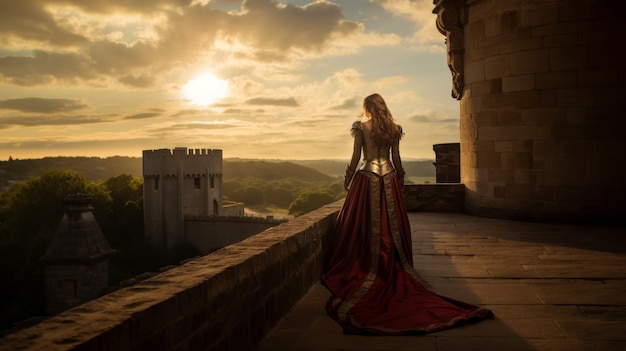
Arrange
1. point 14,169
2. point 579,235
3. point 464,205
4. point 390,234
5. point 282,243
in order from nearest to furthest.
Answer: point 282,243, point 390,234, point 579,235, point 464,205, point 14,169

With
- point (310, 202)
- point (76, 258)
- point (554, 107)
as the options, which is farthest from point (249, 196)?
point (554, 107)

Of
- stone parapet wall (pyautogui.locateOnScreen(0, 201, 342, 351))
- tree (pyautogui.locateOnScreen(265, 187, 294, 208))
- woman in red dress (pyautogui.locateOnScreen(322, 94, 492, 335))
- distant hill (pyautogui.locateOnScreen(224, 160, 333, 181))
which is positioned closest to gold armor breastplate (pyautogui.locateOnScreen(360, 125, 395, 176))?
woman in red dress (pyautogui.locateOnScreen(322, 94, 492, 335))

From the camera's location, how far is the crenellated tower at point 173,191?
5647 centimetres

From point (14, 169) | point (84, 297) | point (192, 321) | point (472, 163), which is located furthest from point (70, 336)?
point (14, 169)

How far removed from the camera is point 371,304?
4.08 meters

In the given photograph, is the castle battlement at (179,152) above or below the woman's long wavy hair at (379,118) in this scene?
above

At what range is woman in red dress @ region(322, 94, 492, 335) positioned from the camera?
12.3 feet

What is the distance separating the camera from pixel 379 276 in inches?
182

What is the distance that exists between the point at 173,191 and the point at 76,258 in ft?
80.1

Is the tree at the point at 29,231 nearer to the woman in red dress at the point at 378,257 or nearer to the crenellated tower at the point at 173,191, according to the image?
the crenellated tower at the point at 173,191

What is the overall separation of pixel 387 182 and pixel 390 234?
1.68 feet

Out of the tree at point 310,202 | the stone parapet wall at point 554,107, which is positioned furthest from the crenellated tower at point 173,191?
the stone parapet wall at point 554,107

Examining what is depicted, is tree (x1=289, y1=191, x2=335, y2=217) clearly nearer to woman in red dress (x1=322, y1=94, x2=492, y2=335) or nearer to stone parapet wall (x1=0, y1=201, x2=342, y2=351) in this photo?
woman in red dress (x1=322, y1=94, x2=492, y2=335)

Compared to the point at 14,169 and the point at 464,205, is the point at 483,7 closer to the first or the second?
the point at 464,205
